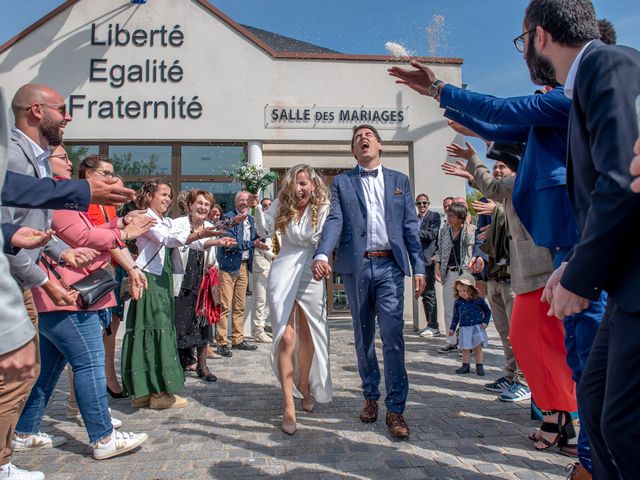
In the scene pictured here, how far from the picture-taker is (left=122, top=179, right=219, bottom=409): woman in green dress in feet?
15.6

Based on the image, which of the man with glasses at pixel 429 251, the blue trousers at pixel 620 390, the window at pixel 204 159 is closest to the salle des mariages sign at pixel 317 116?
the window at pixel 204 159

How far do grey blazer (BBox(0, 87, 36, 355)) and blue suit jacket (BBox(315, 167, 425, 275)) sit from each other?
2.75 metres

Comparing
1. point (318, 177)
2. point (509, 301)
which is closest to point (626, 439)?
point (318, 177)

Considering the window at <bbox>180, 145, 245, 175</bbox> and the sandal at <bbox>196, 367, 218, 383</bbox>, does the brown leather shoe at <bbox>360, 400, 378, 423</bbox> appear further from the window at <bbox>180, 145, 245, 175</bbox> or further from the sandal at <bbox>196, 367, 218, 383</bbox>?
the window at <bbox>180, 145, 245, 175</bbox>

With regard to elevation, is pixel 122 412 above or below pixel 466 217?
below

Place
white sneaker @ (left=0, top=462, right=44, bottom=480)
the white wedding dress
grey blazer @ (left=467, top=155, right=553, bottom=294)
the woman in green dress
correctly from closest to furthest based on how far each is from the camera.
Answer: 1. white sneaker @ (left=0, top=462, right=44, bottom=480)
2. grey blazer @ (left=467, top=155, right=553, bottom=294)
3. the white wedding dress
4. the woman in green dress

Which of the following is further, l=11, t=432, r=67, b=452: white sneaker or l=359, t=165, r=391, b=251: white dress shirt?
l=359, t=165, r=391, b=251: white dress shirt

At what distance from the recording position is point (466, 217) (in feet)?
25.3

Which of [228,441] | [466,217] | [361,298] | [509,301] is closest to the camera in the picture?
[228,441]

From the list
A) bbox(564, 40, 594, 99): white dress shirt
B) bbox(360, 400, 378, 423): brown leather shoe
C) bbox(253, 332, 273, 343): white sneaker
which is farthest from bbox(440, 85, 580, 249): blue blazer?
bbox(253, 332, 273, 343): white sneaker

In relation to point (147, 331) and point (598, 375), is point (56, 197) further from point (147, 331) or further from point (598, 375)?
point (147, 331)

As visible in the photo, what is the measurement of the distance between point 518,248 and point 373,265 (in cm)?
118

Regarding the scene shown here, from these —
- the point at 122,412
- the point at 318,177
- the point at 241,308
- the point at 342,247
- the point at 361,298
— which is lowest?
the point at 122,412

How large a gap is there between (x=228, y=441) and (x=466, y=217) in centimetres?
525
